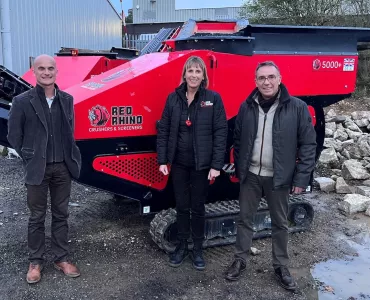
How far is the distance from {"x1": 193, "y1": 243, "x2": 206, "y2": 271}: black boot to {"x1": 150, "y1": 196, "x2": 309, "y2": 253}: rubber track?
0.22m

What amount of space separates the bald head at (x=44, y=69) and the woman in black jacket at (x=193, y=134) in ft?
3.00

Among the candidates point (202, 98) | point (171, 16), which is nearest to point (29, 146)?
point (202, 98)

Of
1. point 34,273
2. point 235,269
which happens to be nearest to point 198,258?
point 235,269

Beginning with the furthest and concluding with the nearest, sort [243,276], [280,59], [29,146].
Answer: [280,59]
[243,276]
[29,146]

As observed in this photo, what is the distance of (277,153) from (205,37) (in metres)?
1.32

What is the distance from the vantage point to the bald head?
10.5 feet

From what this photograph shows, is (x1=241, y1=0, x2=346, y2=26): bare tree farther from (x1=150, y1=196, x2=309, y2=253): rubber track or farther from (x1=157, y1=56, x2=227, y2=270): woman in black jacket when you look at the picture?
(x1=157, y1=56, x2=227, y2=270): woman in black jacket

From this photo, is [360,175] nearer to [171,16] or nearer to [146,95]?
[146,95]

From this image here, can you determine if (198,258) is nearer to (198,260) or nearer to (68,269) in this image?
(198,260)

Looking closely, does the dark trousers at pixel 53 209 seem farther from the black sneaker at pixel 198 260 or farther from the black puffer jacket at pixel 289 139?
the black puffer jacket at pixel 289 139

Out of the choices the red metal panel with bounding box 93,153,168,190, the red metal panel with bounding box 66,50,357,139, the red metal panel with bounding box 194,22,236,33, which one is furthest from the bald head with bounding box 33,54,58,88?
the red metal panel with bounding box 194,22,236,33

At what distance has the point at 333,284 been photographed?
3.61m

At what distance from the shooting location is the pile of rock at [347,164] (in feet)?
17.6

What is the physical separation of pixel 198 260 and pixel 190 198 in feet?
1.85
